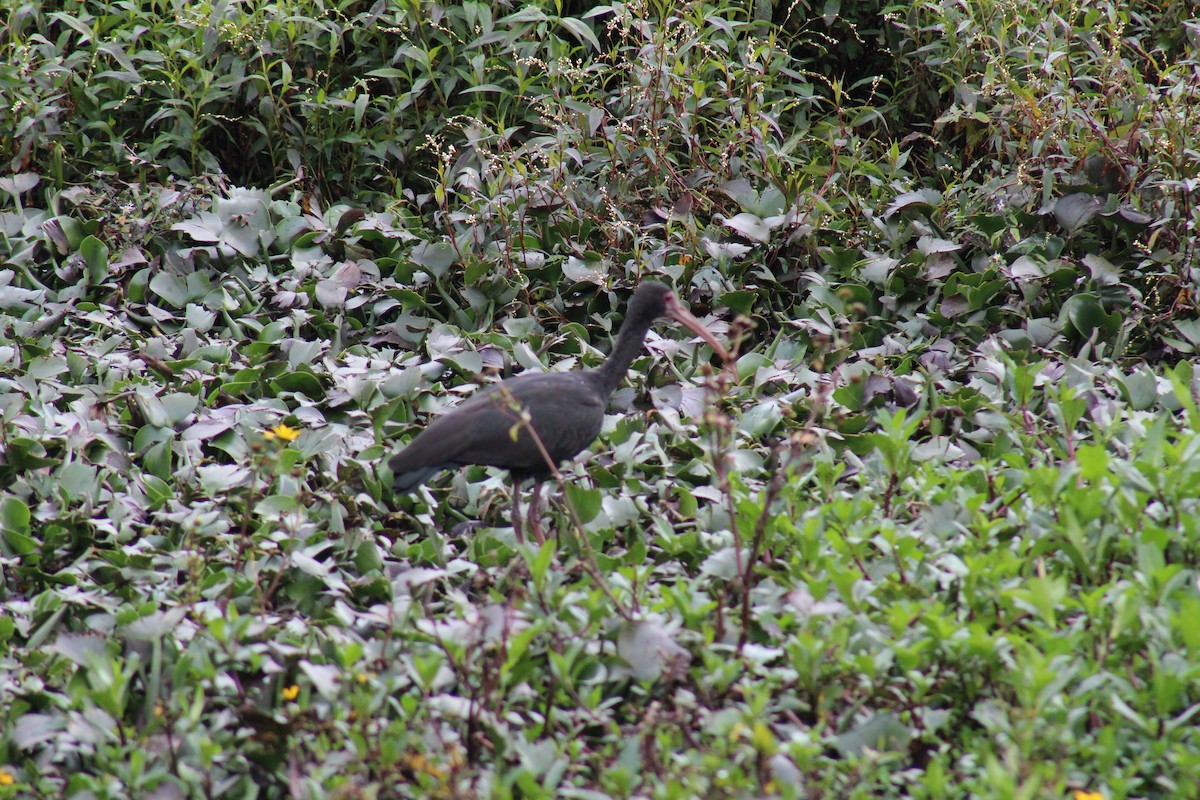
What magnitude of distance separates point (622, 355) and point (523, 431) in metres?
0.67

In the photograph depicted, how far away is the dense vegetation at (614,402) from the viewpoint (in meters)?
3.14

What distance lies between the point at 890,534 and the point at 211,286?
3516 mm

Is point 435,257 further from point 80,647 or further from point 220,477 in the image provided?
point 80,647

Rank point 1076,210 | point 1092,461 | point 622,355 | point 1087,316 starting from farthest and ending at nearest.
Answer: point 1076,210
point 1087,316
point 622,355
point 1092,461

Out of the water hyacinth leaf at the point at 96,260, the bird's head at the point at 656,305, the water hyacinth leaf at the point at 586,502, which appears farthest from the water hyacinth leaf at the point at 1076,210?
the water hyacinth leaf at the point at 96,260

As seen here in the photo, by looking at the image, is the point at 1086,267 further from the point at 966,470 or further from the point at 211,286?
the point at 211,286

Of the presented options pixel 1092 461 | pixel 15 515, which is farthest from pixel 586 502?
pixel 15 515

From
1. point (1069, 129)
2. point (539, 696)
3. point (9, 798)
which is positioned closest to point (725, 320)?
point (1069, 129)

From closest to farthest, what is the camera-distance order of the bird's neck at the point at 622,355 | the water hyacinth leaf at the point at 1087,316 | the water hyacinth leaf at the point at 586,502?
the water hyacinth leaf at the point at 586,502
the bird's neck at the point at 622,355
the water hyacinth leaf at the point at 1087,316

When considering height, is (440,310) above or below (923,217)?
below

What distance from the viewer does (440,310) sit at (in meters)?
5.82

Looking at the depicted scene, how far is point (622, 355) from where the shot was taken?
4.71m

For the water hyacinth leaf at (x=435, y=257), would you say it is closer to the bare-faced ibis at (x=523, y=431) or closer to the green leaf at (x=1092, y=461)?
the bare-faced ibis at (x=523, y=431)

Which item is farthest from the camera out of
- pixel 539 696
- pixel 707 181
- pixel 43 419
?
pixel 707 181
